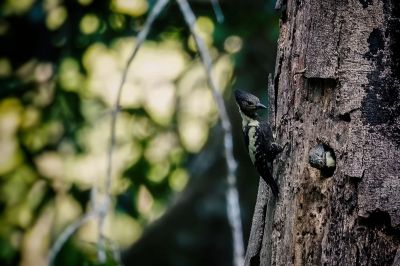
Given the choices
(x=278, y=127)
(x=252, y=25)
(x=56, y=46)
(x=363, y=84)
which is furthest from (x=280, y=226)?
(x=56, y=46)

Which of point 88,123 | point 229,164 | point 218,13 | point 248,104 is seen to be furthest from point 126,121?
point 248,104

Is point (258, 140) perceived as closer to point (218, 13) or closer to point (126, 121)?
point (218, 13)

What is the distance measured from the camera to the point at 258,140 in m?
2.28

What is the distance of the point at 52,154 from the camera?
4715mm

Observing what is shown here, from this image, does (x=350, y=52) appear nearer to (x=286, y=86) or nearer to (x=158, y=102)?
(x=286, y=86)

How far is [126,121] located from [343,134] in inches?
109

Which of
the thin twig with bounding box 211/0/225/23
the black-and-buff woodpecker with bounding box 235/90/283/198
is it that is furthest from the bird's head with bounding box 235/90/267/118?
the thin twig with bounding box 211/0/225/23

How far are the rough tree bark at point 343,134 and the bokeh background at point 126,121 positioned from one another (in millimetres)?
2318

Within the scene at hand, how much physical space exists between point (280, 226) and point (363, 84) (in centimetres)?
47

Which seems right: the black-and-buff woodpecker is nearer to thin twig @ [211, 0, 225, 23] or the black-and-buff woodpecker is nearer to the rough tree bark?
the rough tree bark

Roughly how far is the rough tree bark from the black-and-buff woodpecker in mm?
52

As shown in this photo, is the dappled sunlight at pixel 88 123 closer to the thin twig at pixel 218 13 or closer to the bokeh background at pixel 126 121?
the bokeh background at pixel 126 121

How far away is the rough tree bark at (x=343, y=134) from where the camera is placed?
2.05 m

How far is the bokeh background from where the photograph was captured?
15.1ft
